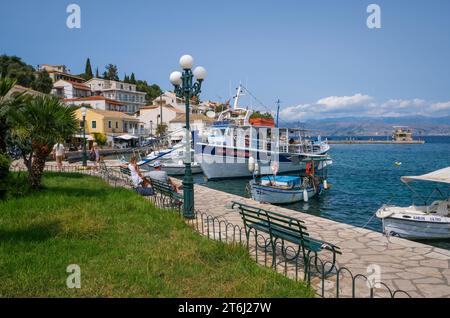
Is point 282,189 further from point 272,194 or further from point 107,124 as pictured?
point 107,124

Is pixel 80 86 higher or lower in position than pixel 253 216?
higher

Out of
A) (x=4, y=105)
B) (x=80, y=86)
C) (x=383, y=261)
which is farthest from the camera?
(x=80, y=86)

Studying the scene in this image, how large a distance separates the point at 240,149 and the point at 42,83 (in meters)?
49.5

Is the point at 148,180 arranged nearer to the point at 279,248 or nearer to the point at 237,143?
the point at 279,248

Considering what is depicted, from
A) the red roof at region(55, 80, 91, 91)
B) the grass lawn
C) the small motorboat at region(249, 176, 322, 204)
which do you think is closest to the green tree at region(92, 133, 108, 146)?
the red roof at region(55, 80, 91, 91)

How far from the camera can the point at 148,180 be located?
493 inches

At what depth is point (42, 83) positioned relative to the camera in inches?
2451

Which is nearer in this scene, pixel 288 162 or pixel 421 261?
pixel 421 261

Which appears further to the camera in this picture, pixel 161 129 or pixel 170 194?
pixel 161 129

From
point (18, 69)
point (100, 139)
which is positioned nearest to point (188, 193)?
point (100, 139)

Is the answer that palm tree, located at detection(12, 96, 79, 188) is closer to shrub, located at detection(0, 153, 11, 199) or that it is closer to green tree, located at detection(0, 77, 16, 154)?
green tree, located at detection(0, 77, 16, 154)

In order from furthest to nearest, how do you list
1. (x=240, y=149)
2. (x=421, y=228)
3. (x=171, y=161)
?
(x=171, y=161) → (x=240, y=149) → (x=421, y=228)
